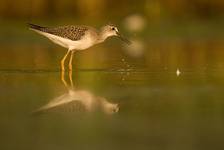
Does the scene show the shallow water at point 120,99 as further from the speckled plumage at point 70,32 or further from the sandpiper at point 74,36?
the speckled plumage at point 70,32

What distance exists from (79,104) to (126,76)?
2594mm

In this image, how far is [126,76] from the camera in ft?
36.4

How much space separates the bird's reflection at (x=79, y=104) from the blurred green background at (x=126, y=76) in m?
0.14

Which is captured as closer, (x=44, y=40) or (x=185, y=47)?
(x=185, y=47)

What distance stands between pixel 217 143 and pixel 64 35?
637 centimetres

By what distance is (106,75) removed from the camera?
36.8 ft

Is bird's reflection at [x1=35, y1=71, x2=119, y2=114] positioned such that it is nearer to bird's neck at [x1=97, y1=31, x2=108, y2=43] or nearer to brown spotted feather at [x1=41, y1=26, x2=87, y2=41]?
brown spotted feather at [x1=41, y1=26, x2=87, y2=41]

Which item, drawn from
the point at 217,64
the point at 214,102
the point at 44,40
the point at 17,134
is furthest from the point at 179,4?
the point at 17,134

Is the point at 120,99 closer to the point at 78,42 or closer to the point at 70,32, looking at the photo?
the point at 78,42

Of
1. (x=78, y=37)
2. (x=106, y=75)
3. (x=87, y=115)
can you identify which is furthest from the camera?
(x=78, y=37)

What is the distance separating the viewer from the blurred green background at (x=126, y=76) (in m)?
6.82

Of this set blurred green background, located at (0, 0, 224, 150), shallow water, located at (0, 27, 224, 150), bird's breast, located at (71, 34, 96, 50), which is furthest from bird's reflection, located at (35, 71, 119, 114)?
bird's breast, located at (71, 34, 96, 50)

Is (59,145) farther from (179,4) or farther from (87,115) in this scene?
(179,4)

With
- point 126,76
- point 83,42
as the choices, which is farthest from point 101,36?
point 126,76
